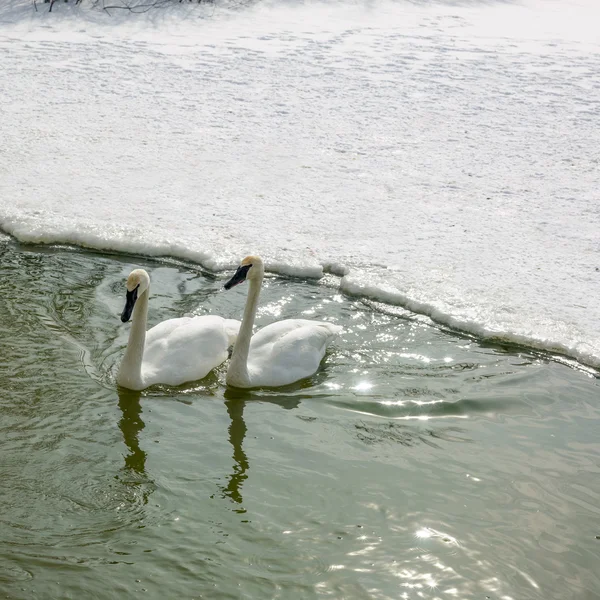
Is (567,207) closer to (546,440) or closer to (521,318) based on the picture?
(521,318)

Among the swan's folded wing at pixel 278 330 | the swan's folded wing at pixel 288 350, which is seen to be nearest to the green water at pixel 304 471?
the swan's folded wing at pixel 288 350

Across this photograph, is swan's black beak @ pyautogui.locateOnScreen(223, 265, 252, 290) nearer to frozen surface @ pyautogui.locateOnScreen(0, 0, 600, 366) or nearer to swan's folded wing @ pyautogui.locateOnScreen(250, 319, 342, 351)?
swan's folded wing @ pyautogui.locateOnScreen(250, 319, 342, 351)

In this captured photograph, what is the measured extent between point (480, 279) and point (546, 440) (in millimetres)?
2053

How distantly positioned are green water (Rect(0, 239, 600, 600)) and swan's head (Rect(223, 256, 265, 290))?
2.08 ft

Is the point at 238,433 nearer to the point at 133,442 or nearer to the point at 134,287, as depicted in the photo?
the point at 133,442

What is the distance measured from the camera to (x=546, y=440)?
193 inches

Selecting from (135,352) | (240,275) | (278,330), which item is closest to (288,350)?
(278,330)

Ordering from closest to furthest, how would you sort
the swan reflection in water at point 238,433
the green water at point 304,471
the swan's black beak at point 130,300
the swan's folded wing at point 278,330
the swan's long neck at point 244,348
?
the green water at point 304,471
the swan reflection in water at point 238,433
the swan's black beak at point 130,300
the swan's long neck at point 244,348
the swan's folded wing at point 278,330

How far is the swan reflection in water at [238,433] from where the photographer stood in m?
4.30

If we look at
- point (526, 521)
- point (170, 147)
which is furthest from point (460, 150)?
point (526, 521)

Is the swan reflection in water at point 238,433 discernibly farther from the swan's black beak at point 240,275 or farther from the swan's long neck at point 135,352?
the swan's black beak at point 240,275

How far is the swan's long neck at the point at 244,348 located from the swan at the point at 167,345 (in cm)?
25

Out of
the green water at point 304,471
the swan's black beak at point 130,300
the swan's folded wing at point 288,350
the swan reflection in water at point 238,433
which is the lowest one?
the swan reflection in water at point 238,433

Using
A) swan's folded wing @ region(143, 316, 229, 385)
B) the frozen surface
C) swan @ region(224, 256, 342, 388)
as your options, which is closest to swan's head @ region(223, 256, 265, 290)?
swan @ region(224, 256, 342, 388)
